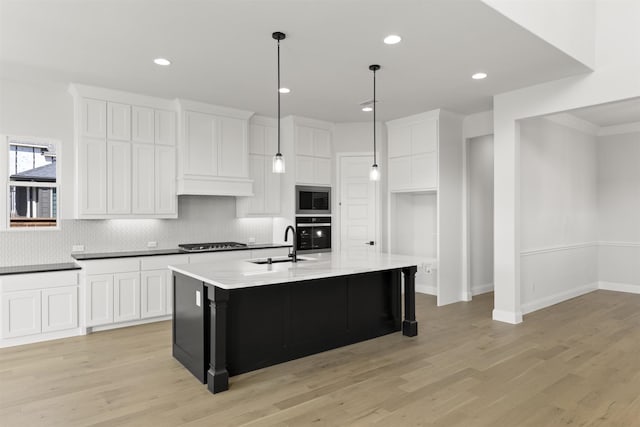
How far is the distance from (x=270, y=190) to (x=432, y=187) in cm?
252

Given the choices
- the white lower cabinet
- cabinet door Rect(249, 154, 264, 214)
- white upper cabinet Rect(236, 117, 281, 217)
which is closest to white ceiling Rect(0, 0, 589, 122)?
white upper cabinet Rect(236, 117, 281, 217)

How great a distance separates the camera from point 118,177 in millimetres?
4941

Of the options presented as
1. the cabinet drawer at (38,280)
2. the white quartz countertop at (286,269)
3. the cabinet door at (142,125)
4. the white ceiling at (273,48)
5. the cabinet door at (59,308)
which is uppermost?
the white ceiling at (273,48)

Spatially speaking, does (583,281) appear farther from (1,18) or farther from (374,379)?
(1,18)

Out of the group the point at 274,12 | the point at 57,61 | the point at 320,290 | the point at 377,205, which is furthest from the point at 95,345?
the point at 377,205

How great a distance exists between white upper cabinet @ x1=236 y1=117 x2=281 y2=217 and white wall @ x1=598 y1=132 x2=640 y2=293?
5815 millimetres

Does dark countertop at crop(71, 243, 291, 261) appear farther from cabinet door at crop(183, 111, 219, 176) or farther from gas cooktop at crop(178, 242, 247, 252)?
cabinet door at crop(183, 111, 219, 176)

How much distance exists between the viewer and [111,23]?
3.17 metres

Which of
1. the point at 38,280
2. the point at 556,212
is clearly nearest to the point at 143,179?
the point at 38,280

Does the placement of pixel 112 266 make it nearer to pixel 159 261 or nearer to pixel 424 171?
pixel 159 261

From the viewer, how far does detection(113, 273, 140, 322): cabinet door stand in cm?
467

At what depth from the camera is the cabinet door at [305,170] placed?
6.32 meters

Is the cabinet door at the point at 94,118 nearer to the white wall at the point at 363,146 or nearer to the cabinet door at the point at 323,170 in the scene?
the cabinet door at the point at 323,170

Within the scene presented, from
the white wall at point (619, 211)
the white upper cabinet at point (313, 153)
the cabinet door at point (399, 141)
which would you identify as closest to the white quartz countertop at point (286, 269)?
the white upper cabinet at point (313, 153)
